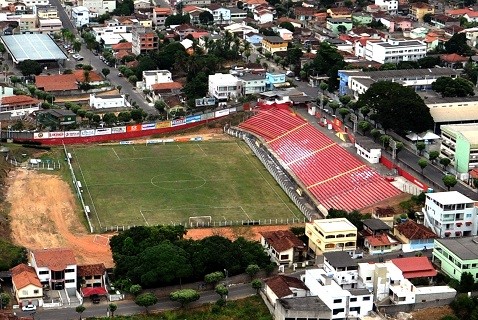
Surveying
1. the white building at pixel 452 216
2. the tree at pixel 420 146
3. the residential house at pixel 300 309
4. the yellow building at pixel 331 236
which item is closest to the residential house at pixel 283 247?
the yellow building at pixel 331 236

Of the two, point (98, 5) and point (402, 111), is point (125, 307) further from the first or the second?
point (98, 5)

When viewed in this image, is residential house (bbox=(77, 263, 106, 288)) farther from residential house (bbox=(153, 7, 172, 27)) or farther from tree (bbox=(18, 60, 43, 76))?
residential house (bbox=(153, 7, 172, 27))

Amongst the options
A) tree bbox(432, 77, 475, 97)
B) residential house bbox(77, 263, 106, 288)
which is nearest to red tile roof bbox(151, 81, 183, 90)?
tree bbox(432, 77, 475, 97)

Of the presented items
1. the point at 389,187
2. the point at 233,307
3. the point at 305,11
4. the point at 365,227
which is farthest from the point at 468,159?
the point at 305,11

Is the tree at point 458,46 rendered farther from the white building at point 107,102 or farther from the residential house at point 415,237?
the residential house at point 415,237

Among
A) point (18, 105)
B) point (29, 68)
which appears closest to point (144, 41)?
point (29, 68)

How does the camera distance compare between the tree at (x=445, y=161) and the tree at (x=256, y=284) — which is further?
the tree at (x=445, y=161)
